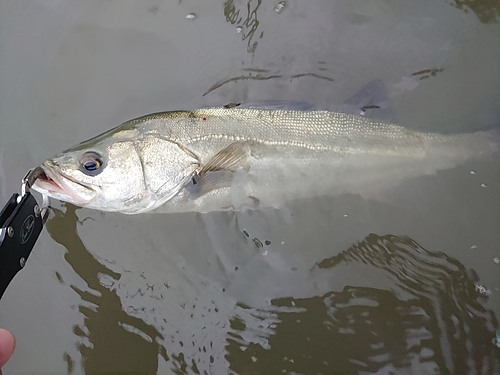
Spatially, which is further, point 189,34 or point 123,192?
point 189,34

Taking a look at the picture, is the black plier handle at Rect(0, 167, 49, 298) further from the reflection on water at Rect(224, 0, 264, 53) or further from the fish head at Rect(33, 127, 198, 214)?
the reflection on water at Rect(224, 0, 264, 53)

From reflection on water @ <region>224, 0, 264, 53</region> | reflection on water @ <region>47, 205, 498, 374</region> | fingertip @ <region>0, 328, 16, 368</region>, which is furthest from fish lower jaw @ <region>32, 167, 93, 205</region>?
reflection on water @ <region>224, 0, 264, 53</region>

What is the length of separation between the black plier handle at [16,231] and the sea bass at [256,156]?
18.3 inches

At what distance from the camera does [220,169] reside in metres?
2.29

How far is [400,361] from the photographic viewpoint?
2.25m

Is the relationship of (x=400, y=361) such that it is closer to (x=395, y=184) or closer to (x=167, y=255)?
(x=395, y=184)

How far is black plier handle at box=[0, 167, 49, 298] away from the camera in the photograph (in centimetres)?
154

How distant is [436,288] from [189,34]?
2391 millimetres

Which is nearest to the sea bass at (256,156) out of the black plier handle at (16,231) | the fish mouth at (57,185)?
the fish mouth at (57,185)

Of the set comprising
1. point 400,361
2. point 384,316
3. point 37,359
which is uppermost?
point 384,316

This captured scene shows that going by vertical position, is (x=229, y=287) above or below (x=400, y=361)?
above

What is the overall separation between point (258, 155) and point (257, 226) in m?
0.48

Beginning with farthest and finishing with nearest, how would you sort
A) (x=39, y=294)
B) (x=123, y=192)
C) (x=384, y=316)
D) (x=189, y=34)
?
1. (x=189, y=34)
2. (x=39, y=294)
3. (x=384, y=316)
4. (x=123, y=192)

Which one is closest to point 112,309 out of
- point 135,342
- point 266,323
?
point 135,342
